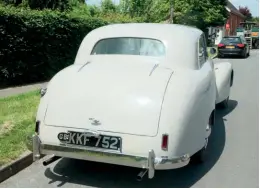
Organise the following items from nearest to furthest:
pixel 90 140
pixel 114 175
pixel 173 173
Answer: pixel 90 140 < pixel 114 175 < pixel 173 173

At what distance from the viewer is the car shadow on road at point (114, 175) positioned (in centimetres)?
452

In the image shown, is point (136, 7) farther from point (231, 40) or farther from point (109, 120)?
point (109, 120)

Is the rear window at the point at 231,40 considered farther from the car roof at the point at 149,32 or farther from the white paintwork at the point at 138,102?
the white paintwork at the point at 138,102

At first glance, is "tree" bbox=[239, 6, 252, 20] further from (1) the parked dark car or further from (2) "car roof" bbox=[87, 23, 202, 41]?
(2) "car roof" bbox=[87, 23, 202, 41]

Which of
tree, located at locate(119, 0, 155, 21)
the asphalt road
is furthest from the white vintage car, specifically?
tree, located at locate(119, 0, 155, 21)

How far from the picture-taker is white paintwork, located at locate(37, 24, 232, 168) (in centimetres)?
414

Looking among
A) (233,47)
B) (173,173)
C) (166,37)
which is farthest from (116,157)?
(233,47)

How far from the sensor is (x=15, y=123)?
249 inches

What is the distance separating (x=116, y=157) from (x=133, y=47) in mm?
1875

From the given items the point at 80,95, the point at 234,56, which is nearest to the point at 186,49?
the point at 80,95

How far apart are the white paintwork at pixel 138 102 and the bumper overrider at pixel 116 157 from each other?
0.20ft

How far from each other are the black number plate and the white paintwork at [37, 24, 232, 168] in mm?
56

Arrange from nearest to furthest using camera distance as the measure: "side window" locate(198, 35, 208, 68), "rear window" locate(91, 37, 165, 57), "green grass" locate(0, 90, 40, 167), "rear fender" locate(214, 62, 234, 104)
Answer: "green grass" locate(0, 90, 40, 167) < "rear window" locate(91, 37, 165, 57) < "side window" locate(198, 35, 208, 68) < "rear fender" locate(214, 62, 234, 104)

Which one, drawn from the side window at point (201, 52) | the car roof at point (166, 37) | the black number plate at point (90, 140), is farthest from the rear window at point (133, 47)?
the black number plate at point (90, 140)
